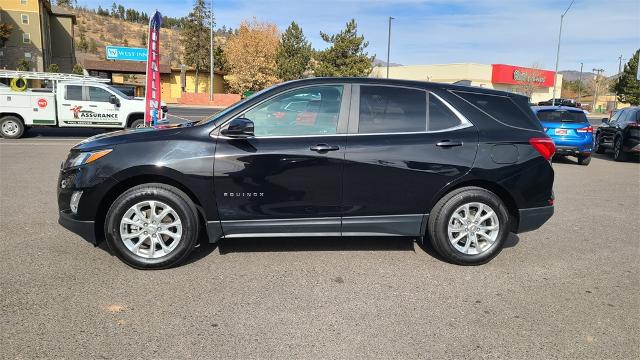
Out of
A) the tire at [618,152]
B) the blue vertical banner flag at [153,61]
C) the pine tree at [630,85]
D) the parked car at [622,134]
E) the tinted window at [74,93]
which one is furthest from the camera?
the pine tree at [630,85]

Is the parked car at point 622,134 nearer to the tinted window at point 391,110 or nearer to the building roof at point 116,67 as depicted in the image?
the tinted window at point 391,110

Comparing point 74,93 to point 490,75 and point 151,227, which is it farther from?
point 490,75

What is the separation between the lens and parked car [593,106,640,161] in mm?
13234

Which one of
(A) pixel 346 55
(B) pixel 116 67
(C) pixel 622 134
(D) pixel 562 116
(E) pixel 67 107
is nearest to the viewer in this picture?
(D) pixel 562 116

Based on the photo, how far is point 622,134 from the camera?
1380 cm

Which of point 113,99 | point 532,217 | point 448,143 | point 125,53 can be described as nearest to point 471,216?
point 532,217

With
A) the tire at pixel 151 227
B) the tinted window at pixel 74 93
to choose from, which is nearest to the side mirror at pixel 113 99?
the tinted window at pixel 74 93

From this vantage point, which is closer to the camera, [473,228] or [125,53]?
[473,228]

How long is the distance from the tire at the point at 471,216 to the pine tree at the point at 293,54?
44114 mm

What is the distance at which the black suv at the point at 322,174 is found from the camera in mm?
4215

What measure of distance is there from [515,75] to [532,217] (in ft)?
230

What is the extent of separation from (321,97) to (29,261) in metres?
3.17

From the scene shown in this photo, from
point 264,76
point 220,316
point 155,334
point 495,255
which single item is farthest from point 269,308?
point 264,76

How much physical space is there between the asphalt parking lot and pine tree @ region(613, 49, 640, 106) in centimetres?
6429
